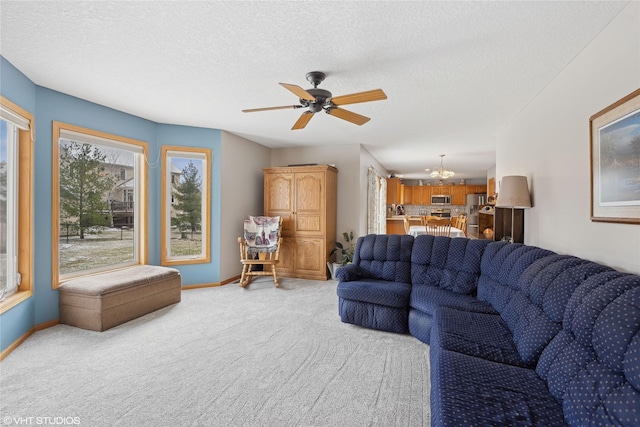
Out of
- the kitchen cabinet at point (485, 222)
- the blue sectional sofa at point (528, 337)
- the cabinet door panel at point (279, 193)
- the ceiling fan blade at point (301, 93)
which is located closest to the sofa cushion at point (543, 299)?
the blue sectional sofa at point (528, 337)

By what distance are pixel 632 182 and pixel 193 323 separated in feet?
12.0

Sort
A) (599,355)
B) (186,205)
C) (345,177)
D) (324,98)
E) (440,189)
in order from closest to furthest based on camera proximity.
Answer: (599,355) → (324,98) → (186,205) → (345,177) → (440,189)

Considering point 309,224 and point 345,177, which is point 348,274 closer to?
point 309,224

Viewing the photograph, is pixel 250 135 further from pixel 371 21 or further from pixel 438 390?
pixel 438 390

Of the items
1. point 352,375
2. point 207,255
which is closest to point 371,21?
point 352,375

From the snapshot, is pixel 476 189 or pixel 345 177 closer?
pixel 345 177

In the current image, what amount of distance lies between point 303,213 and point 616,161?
4058mm

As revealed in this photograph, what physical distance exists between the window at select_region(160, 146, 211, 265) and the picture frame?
4420mm

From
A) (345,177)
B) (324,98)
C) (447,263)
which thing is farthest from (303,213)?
(324,98)

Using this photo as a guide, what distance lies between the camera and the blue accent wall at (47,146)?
259cm

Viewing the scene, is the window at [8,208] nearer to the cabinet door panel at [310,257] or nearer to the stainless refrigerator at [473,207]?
the cabinet door panel at [310,257]

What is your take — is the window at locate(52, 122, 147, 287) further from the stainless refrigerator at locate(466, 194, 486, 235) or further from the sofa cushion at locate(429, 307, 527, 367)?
the stainless refrigerator at locate(466, 194, 486, 235)

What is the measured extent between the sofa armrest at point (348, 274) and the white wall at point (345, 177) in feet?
7.39

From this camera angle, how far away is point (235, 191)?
505 cm
